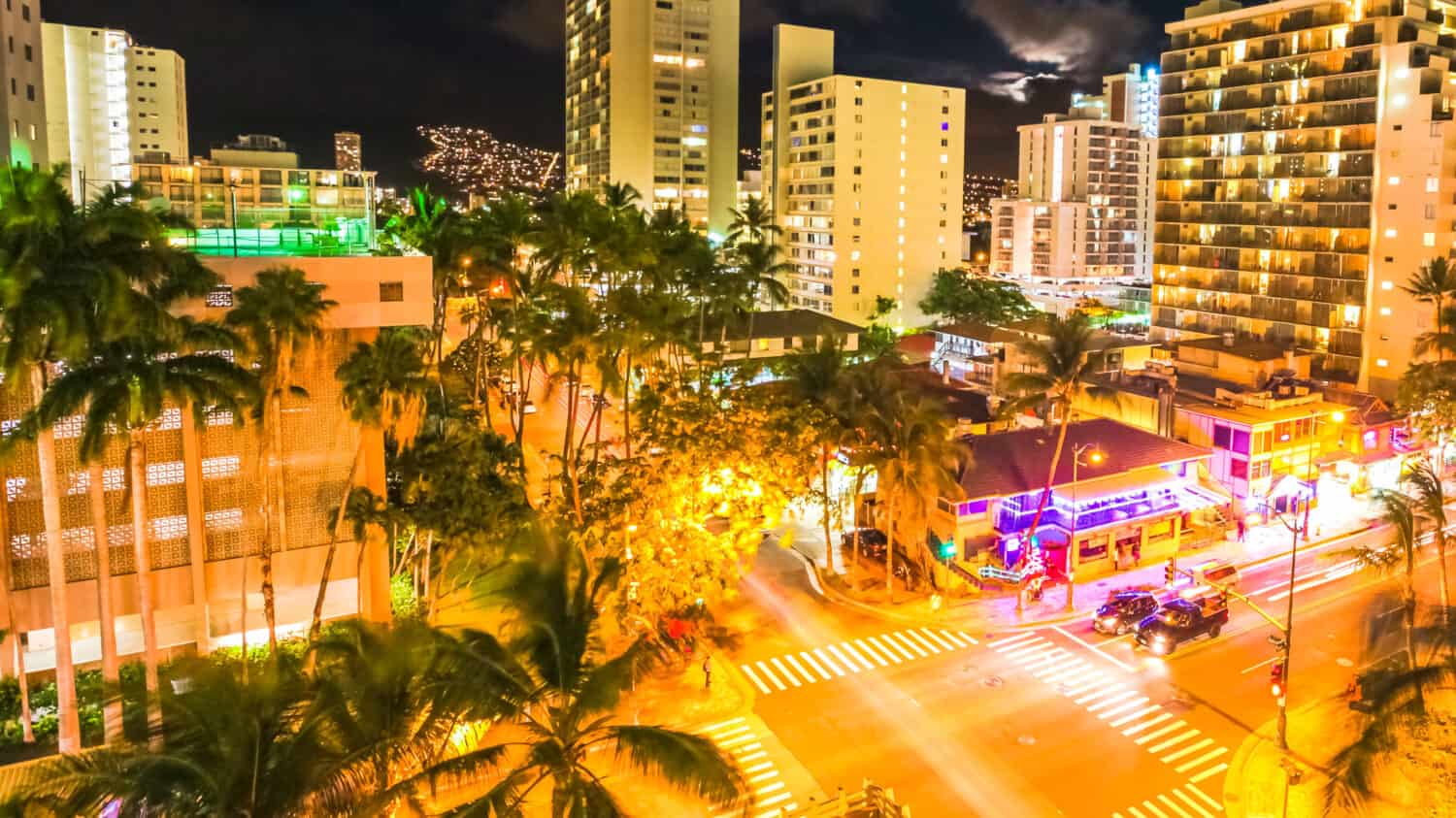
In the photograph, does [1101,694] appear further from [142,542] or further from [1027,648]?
[142,542]

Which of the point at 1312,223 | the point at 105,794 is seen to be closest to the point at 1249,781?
the point at 105,794

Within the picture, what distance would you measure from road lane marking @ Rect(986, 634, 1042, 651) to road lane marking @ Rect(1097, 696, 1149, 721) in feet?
15.0

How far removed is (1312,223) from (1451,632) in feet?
225

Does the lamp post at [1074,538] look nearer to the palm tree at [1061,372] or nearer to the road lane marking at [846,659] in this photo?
the palm tree at [1061,372]

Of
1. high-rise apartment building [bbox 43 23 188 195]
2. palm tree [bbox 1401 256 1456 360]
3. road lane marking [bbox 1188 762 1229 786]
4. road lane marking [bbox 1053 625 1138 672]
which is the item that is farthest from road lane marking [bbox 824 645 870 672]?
high-rise apartment building [bbox 43 23 188 195]

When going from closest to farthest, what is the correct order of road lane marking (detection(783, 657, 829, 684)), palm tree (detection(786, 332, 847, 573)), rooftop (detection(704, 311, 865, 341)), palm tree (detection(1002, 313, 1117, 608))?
1. road lane marking (detection(783, 657, 829, 684))
2. palm tree (detection(1002, 313, 1117, 608))
3. palm tree (detection(786, 332, 847, 573))
4. rooftop (detection(704, 311, 865, 341))

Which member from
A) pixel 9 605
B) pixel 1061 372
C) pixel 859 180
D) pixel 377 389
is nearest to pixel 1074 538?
pixel 1061 372

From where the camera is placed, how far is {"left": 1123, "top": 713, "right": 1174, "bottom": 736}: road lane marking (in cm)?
2605

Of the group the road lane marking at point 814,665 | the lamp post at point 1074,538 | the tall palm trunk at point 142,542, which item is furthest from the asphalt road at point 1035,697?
the tall palm trunk at point 142,542

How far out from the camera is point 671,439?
99.0 feet

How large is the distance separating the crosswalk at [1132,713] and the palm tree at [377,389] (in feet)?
63.8

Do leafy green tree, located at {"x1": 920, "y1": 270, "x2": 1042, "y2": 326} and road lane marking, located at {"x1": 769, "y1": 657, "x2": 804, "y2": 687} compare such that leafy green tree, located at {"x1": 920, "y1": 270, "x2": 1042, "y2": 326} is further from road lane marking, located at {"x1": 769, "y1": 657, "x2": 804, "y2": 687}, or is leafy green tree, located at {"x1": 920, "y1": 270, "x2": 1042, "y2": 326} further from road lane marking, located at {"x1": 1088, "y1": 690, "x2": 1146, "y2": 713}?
road lane marking, located at {"x1": 769, "y1": 657, "x2": 804, "y2": 687}

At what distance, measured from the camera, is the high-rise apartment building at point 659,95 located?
115 metres

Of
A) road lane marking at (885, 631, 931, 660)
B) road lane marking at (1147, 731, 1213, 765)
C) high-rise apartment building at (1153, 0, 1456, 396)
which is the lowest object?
road lane marking at (1147, 731, 1213, 765)
